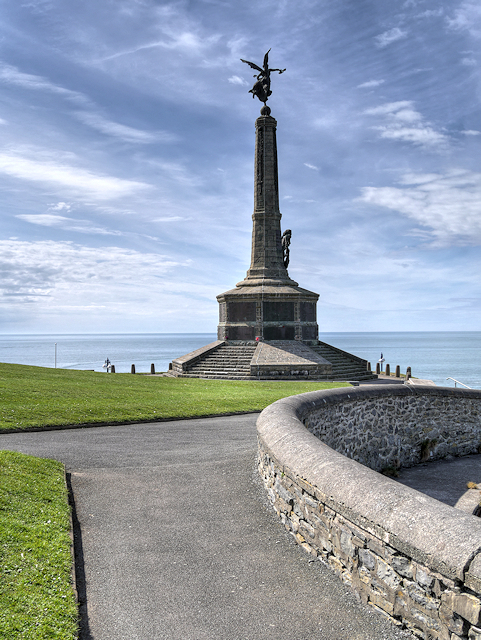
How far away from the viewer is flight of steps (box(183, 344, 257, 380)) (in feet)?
→ 93.5

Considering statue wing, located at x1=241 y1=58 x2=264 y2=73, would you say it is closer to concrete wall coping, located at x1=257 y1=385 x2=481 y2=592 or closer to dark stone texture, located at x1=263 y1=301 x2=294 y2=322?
dark stone texture, located at x1=263 y1=301 x2=294 y2=322

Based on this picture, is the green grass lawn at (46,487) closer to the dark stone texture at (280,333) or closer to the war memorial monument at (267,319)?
the war memorial monument at (267,319)

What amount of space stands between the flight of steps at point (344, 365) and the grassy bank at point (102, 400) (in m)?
8.02

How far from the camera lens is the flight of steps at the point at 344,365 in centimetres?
2970

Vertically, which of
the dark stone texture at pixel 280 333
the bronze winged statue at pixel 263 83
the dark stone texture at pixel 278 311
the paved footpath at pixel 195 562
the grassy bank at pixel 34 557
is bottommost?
the paved footpath at pixel 195 562

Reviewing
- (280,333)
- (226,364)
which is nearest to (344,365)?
(280,333)

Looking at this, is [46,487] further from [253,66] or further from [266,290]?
[253,66]

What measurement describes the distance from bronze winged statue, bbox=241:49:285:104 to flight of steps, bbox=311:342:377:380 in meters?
18.9

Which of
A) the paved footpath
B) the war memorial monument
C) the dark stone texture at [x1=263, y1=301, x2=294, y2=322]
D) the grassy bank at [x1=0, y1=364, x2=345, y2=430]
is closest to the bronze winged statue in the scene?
the war memorial monument

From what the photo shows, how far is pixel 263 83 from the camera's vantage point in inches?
1411

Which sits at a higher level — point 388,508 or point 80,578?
point 388,508

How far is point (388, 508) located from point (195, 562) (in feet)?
7.65

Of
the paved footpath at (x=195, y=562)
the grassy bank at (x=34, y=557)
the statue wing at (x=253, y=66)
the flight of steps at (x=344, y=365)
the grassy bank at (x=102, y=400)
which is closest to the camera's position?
the grassy bank at (x=34, y=557)

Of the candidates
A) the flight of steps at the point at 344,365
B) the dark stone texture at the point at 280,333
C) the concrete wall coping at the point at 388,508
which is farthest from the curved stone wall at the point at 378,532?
the dark stone texture at the point at 280,333
